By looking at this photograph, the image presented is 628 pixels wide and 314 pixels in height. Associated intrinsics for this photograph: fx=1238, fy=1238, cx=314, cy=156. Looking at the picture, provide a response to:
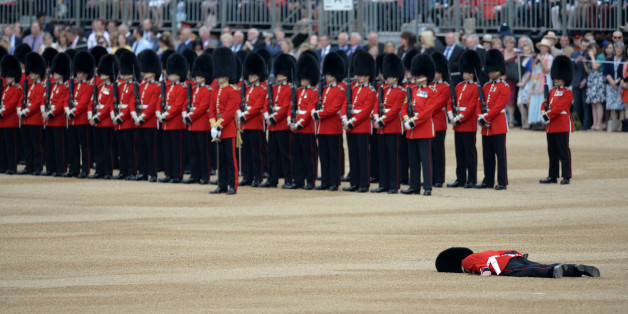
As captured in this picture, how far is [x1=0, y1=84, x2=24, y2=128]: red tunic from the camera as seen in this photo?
56.9 feet

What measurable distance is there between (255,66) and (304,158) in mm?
1381

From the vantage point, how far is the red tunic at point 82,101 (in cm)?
1652

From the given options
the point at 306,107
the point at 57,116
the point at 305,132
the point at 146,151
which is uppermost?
the point at 306,107

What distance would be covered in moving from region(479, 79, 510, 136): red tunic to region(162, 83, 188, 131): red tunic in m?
3.81

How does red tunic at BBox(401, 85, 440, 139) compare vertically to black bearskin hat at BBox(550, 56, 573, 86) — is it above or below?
below

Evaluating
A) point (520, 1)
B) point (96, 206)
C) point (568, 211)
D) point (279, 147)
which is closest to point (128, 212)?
point (96, 206)

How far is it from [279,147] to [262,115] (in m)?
0.46

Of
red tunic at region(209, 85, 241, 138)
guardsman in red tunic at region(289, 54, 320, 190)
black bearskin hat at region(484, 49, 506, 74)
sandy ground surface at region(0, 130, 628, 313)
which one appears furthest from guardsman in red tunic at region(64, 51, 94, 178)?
black bearskin hat at region(484, 49, 506, 74)

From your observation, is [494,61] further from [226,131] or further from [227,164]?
[227,164]

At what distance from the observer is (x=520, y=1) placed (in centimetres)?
Answer: 2184

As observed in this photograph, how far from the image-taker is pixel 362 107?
14594 millimetres

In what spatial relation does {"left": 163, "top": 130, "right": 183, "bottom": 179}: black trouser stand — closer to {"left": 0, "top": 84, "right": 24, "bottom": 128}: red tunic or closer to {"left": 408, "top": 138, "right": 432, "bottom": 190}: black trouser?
{"left": 0, "top": 84, "right": 24, "bottom": 128}: red tunic

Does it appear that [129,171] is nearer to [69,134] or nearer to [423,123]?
[69,134]

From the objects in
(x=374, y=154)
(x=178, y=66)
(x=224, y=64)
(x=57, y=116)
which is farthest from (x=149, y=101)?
(x=374, y=154)
